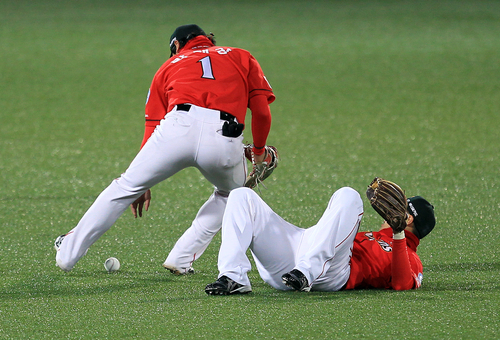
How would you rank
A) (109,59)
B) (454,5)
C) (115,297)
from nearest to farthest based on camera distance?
(115,297) < (109,59) < (454,5)

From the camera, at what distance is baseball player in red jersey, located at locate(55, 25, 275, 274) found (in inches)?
166

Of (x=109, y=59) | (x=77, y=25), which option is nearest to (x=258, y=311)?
(x=109, y=59)

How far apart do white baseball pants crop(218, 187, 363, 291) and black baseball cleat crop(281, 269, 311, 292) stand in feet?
0.10

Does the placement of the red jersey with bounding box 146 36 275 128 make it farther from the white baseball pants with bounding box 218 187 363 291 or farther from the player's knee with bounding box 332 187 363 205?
the player's knee with bounding box 332 187 363 205

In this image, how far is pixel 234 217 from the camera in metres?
3.84

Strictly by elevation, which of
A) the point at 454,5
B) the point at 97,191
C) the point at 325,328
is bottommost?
the point at 97,191

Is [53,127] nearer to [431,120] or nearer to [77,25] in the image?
[431,120]

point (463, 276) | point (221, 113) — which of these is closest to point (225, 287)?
point (221, 113)

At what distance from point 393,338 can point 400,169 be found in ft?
17.6

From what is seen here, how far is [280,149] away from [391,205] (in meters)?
6.22

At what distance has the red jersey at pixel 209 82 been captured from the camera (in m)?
4.33

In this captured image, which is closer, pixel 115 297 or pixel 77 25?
pixel 115 297

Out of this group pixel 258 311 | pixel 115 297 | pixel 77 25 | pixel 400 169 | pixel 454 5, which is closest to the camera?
pixel 258 311

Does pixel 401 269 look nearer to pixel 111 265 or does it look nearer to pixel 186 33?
pixel 111 265
